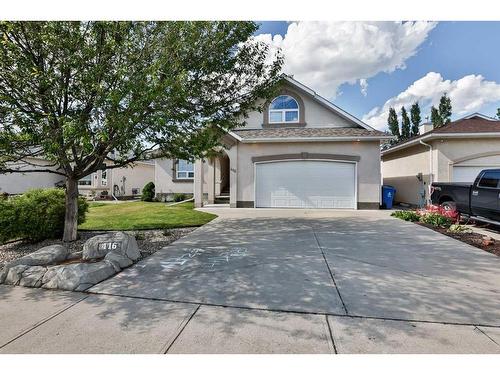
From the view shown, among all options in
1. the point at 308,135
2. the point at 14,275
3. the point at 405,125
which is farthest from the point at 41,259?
the point at 405,125

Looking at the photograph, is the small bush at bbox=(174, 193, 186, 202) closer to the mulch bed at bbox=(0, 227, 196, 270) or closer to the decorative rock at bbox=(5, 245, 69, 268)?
the mulch bed at bbox=(0, 227, 196, 270)

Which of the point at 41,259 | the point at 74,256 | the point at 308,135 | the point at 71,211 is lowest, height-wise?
the point at 74,256

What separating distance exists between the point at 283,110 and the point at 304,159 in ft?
11.6

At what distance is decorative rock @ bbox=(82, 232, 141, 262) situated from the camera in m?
5.30

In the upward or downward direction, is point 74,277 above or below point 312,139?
below

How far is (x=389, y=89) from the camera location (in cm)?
2083

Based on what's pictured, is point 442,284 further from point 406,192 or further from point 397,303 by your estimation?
point 406,192

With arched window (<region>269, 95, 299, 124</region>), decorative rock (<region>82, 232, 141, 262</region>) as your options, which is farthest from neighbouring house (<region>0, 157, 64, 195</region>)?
decorative rock (<region>82, 232, 141, 262</region>)

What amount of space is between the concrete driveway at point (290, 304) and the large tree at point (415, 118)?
137ft

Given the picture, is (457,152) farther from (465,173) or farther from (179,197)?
(179,197)

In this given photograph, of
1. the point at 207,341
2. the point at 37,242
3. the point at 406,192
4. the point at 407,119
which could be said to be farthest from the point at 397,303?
the point at 407,119

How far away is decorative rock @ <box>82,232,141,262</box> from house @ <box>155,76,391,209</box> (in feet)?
28.8

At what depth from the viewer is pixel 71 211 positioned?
663cm

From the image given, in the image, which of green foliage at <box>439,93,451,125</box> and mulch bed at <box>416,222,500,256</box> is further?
green foliage at <box>439,93,451,125</box>
